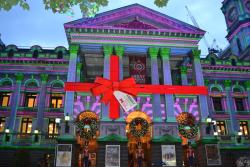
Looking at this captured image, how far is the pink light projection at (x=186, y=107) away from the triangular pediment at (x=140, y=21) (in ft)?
26.0

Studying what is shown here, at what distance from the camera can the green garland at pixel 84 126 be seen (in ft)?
85.8

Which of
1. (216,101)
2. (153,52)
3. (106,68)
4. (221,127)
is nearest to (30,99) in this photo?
(106,68)

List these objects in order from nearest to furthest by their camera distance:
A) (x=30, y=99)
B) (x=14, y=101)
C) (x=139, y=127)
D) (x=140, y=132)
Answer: (x=140, y=132), (x=139, y=127), (x=14, y=101), (x=30, y=99)

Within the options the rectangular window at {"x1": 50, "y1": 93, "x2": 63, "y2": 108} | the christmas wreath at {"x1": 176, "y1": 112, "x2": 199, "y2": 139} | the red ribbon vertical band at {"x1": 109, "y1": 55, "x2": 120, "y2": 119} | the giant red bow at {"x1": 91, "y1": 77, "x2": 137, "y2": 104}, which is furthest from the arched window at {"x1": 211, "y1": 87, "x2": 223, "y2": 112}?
the rectangular window at {"x1": 50, "y1": 93, "x2": 63, "y2": 108}

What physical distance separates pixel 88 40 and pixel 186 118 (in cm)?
1336

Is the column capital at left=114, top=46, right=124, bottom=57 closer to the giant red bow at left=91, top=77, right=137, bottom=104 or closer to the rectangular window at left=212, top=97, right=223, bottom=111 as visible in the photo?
the giant red bow at left=91, top=77, right=137, bottom=104

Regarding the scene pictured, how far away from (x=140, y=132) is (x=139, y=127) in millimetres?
523

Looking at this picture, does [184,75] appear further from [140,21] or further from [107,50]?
[107,50]

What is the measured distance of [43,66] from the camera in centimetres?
3531

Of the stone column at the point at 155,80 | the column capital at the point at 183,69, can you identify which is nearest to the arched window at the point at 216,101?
the column capital at the point at 183,69

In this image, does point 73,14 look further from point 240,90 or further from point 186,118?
point 240,90

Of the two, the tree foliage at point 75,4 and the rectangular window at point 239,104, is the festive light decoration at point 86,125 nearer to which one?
the tree foliage at point 75,4

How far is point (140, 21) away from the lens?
3097 cm

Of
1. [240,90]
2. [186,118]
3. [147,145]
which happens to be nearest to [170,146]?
[147,145]
